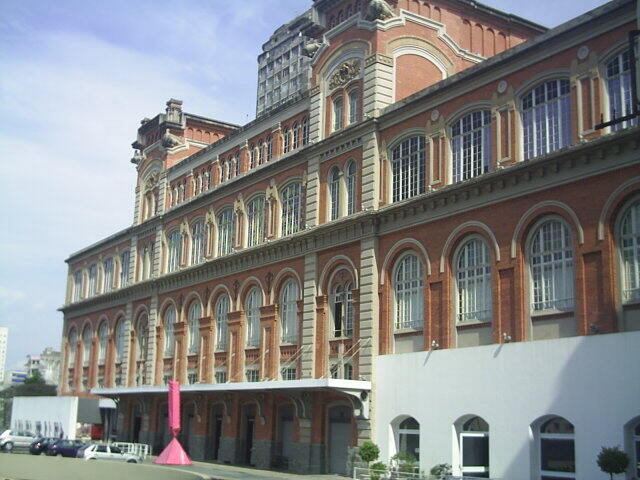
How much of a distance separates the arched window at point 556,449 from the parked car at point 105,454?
23121 millimetres

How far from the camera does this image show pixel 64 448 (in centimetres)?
4628

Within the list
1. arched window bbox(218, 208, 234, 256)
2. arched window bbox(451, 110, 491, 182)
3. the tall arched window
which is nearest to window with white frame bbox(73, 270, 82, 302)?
the tall arched window

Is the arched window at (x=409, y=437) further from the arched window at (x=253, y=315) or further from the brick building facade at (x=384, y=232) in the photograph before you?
the arched window at (x=253, y=315)

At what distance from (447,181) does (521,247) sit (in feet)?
17.3

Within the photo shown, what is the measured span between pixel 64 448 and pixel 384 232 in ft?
72.5

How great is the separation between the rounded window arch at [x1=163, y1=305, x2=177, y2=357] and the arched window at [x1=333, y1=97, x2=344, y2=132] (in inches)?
801

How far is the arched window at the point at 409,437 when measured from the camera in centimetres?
3409

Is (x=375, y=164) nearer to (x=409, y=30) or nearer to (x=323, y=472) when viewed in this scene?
(x=409, y=30)

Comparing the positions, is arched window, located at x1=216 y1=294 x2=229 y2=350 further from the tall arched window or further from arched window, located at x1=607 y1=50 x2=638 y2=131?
arched window, located at x1=607 y1=50 x2=638 y2=131

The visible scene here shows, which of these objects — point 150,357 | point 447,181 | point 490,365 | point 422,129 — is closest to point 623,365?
point 490,365

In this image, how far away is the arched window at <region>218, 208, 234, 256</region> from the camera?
51.7 m

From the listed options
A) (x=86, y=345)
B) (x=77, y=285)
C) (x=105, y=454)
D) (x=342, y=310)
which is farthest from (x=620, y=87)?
(x=77, y=285)

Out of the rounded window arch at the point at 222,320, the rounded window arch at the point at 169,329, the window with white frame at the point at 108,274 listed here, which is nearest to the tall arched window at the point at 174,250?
the rounded window arch at the point at 169,329

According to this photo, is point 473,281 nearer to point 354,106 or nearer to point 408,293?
point 408,293
